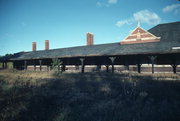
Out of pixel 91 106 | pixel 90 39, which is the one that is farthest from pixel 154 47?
pixel 90 39

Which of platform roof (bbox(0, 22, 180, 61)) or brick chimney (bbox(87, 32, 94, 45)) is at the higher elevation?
brick chimney (bbox(87, 32, 94, 45))

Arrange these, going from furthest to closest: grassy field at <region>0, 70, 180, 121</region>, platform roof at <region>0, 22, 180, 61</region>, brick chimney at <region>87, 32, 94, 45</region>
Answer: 1. brick chimney at <region>87, 32, 94, 45</region>
2. platform roof at <region>0, 22, 180, 61</region>
3. grassy field at <region>0, 70, 180, 121</region>

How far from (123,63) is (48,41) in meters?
23.2

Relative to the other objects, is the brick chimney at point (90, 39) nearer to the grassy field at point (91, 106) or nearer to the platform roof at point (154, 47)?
the platform roof at point (154, 47)

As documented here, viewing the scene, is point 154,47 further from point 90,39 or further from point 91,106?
point 90,39

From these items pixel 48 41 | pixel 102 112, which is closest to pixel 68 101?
pixel 102 112

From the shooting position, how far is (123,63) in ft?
63.0

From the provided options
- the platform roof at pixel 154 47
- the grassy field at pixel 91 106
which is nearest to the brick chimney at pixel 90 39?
the platform roof at pixel 154 47

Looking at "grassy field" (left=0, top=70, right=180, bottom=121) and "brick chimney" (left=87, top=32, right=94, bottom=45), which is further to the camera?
"brick chimney" (left=87, top=32, right=94, bottom=45)

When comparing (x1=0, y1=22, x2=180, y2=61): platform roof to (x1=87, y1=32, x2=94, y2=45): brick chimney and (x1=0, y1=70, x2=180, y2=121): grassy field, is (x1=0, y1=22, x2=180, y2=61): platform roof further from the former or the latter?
(x1=0, y1=70, x2=180, y2=121): grassy field

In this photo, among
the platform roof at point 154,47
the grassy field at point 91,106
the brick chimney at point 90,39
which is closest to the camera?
the grassy field at point 91,106

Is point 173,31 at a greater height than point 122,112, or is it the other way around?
point 173,31

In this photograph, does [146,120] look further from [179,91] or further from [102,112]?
[179,91]

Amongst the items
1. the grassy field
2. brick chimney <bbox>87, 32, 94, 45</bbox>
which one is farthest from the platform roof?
the grassy field
